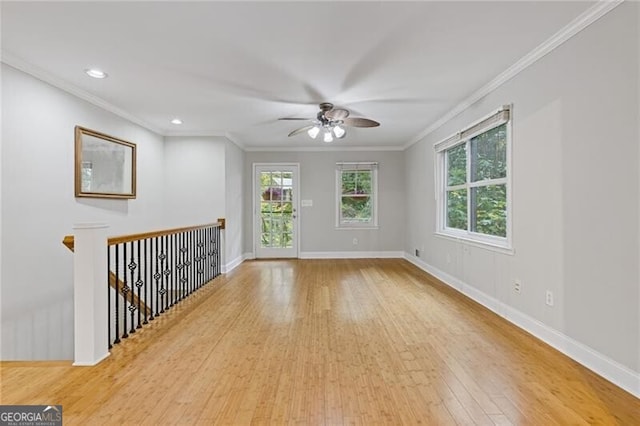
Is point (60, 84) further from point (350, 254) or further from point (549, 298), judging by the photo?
point (350, 254)

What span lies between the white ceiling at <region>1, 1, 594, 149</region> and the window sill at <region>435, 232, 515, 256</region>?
1701 mm

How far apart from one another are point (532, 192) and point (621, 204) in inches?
33.4

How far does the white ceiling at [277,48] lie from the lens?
7.36 ft

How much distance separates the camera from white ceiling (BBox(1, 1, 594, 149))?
224 centimetres

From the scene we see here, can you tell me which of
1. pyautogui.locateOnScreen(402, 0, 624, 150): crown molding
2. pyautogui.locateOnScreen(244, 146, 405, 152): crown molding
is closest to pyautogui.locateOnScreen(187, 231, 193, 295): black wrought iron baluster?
pyautogui.locateOnScreen(244, 146, 405, 152): crown molding

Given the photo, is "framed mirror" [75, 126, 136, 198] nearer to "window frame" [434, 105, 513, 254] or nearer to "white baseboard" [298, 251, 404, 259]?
"white baseboard" [298, 251, 404, 259]

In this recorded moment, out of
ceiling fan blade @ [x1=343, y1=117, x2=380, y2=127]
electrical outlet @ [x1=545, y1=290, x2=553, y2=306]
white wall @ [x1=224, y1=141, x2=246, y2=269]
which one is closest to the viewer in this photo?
electrical outlet @ [x1=545, y1=290, x2=553, y2=306]

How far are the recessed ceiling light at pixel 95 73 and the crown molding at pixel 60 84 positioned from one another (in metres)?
0.37

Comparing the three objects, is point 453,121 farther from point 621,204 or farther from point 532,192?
point 621,204

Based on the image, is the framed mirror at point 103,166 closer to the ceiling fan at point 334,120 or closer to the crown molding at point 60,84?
the crown molding at point 60,84

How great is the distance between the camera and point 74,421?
176 cm

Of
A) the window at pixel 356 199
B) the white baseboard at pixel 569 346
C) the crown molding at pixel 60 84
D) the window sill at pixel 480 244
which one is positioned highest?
the crown molding at pixel 60 84

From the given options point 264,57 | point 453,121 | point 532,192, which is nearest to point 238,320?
point 264,57

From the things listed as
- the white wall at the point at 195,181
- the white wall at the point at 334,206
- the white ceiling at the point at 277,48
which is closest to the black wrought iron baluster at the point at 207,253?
the white wall at the point at 195,181
